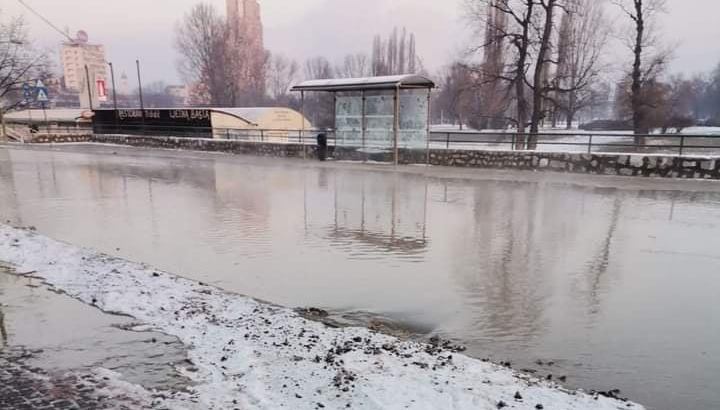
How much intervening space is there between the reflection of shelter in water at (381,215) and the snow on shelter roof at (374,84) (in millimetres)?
4095

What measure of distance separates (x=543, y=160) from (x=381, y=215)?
26.9ft

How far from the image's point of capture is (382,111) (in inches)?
698

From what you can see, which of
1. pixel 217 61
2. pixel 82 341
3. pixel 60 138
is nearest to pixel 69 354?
pixel 82 341

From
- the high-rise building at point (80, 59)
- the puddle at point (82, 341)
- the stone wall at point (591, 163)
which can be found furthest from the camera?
the high-rise building at point (80, 59)

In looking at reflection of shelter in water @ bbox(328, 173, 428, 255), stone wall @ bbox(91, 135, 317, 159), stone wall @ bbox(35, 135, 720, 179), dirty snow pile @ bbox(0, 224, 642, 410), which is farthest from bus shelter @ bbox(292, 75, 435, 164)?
dirty snow pile @ bbox(0, 224, 642, 410)

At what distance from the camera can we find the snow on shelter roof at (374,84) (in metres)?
16.3

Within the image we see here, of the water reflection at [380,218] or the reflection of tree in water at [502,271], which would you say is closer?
the reflection of tree in water at [502,271]

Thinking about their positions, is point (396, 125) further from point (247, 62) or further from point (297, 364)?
point (247, 62)

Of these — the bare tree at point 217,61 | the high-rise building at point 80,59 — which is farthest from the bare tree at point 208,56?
the high-rise building at point 80,59

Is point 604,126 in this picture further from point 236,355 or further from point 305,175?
point 236,355

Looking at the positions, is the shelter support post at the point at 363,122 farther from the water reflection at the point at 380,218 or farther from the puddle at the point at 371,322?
the puddle at the point at 371,322

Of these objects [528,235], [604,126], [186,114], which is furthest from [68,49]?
[528,235]

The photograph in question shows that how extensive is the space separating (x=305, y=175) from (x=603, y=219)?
9.10m

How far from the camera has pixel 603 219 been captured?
9016 mm
